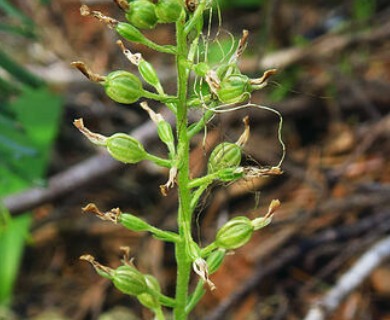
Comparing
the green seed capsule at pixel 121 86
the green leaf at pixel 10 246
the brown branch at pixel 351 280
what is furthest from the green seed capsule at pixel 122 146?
the green leaf at pixel 10 246

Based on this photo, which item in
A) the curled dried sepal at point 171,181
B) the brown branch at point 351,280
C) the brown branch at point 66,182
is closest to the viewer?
the curled dried sepal at point 171,181

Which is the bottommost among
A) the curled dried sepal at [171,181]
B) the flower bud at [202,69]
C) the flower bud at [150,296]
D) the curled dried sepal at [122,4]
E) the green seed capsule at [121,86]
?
the flower bud at [150,296]

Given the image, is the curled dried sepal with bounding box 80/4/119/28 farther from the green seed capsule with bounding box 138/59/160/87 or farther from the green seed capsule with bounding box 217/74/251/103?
the green seed capsule with bounding box 217/74/251/103

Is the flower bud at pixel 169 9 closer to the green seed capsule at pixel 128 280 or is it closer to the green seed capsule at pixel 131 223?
the green seed capsule at pixel 131 223

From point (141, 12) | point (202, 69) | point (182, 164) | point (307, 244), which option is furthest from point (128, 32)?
point (307, 244)

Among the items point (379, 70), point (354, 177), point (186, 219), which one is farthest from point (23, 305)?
point (379, 70)

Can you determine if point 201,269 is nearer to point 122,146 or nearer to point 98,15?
point 122,146
